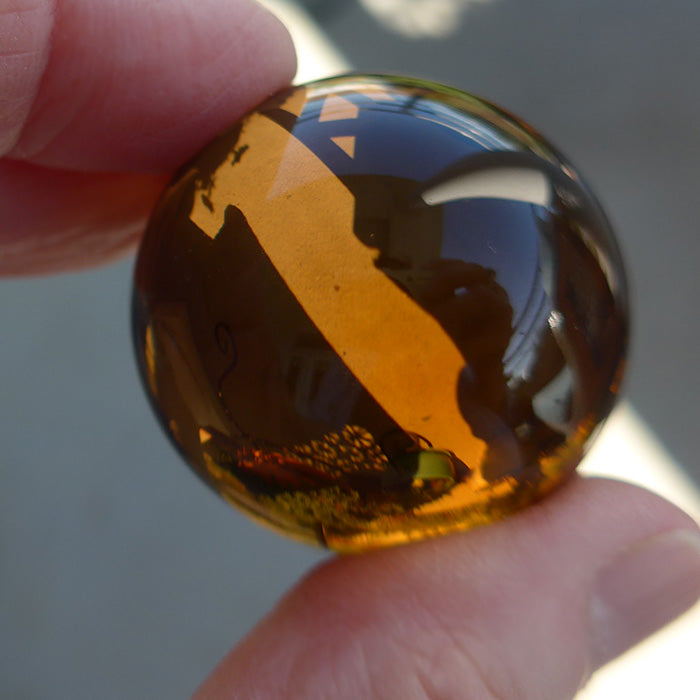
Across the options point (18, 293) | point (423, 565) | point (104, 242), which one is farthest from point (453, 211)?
point (18, 293)

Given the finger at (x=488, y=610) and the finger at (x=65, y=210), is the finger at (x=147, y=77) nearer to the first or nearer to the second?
the finger at (x=65, y=210)

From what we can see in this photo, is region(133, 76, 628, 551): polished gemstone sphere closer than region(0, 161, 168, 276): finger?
Yes

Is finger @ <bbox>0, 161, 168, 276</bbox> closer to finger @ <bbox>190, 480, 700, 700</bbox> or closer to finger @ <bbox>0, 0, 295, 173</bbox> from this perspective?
finger @ <bbox>0, 0, 295, 173</bbox>

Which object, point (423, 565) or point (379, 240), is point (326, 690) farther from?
point (379, 240)

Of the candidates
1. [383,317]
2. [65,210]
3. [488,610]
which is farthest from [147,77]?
[488,610]

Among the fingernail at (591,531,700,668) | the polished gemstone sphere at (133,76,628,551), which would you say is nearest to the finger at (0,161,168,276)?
the polished gemstone sphere at (133,76,628,551)

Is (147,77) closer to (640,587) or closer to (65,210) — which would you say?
(65,210)
